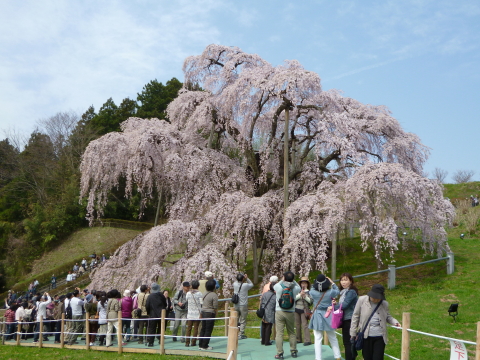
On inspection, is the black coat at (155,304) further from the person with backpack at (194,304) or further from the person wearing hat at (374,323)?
the person wearing hat at (374,323)

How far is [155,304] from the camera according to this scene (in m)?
10.8

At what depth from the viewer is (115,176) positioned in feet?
65.5

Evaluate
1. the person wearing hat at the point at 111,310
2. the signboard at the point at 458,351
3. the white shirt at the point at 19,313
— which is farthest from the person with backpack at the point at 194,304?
the white shirt at the point at 19,313

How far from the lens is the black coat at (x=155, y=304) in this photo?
35.4ft

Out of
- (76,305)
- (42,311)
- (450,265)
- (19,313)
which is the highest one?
(450,265)

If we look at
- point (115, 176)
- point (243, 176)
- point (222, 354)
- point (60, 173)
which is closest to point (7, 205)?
point (60, 173)

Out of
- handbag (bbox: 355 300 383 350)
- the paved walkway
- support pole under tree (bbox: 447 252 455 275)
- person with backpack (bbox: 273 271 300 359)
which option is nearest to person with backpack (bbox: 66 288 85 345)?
the paved walkway

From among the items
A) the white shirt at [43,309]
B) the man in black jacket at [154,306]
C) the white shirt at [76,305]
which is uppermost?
the man in black jacket at [154,306]

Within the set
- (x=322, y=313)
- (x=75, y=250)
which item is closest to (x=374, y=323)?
(x=322, y=313)

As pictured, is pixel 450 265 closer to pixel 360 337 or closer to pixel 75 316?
pixel 360 337

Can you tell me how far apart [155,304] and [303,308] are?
361cm

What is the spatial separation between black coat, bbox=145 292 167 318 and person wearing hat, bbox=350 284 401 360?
544 centimetres

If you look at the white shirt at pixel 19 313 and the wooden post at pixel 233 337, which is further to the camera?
the white shirt at pixel 19 313

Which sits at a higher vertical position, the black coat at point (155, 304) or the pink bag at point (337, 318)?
the pink bag at point (337, 318)
